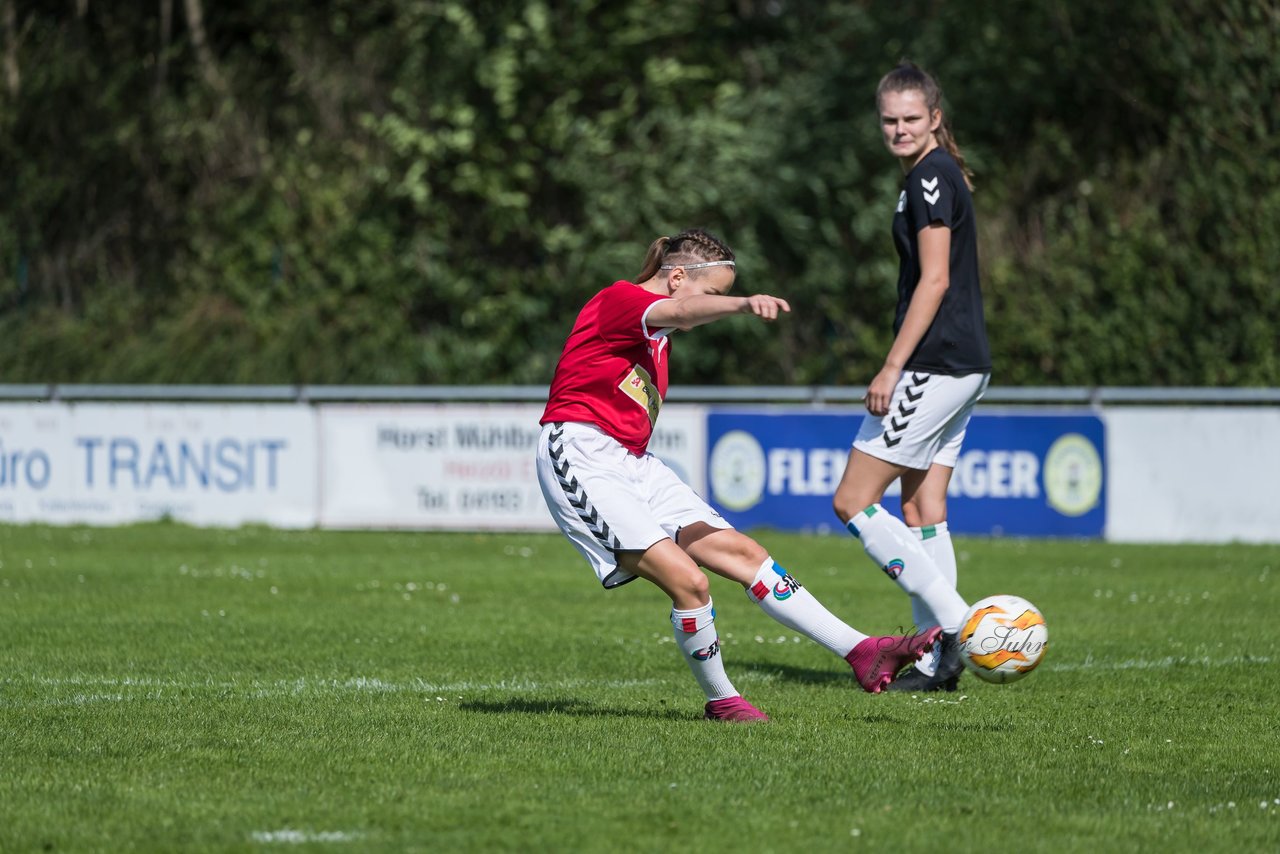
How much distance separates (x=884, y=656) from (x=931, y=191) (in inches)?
72.1

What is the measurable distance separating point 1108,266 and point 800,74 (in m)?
7.41

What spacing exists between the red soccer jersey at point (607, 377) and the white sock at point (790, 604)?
26.9 inches

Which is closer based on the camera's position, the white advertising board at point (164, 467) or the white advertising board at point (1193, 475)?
the white advertising board at point (1193, 475)

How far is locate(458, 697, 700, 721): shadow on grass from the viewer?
6488mm

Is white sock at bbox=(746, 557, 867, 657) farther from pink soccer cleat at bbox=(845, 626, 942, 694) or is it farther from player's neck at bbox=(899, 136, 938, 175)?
player's neck at bbox=(899, 136, 938, 175)

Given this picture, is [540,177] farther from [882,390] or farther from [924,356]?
[882,390]

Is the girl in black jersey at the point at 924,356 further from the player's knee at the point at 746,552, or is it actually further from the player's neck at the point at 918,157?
the player's knee at the point at 746,552

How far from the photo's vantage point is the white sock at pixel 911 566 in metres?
6.98

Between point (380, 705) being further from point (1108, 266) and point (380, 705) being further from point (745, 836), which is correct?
point (1108, 266)

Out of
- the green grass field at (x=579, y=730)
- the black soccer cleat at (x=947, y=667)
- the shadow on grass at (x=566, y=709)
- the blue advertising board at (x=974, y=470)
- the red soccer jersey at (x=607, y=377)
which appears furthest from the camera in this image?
the blue advertising board at (x=974, y=470)

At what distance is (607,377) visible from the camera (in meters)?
6.43

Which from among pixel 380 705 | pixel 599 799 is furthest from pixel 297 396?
pixel 599 799

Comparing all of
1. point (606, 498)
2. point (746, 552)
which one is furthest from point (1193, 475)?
point (606, 498)

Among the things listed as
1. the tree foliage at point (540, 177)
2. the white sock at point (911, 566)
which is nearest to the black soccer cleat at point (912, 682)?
the white sock at point (911, 566)
